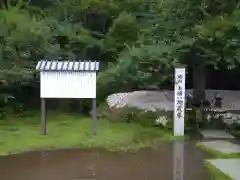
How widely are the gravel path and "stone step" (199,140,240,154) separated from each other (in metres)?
2.47

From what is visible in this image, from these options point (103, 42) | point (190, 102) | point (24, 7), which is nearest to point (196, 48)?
point (190, 102)

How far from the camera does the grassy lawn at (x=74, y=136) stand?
9211 mm

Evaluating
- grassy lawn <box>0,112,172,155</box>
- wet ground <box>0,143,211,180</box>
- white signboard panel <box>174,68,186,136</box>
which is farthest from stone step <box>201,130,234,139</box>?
wet ground <box>0,143,211,180</box>

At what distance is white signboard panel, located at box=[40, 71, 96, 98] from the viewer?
32.6 ft

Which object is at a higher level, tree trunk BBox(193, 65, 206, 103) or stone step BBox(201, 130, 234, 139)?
tree trunk BBox(193, 65, 206, 103)

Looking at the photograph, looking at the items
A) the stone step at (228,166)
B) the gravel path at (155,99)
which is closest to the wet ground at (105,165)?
the stone step at (228,166)

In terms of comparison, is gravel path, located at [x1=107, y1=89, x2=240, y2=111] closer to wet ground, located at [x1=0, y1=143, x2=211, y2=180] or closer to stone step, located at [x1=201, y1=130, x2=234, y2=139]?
stone step, located at [x1=201, y1=130, x2=234, y2=139]

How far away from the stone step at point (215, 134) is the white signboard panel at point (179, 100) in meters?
0.64

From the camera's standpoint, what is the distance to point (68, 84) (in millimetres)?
9961

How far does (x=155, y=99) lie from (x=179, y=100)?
2.68 metres

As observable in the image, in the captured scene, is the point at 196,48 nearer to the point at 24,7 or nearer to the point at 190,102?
the point at 190,102

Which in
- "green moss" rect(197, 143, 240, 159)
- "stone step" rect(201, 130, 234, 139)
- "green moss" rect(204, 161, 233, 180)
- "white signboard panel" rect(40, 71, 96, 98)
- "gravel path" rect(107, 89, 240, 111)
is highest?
"white signboard panel" rect(40, 71, 96, 98)

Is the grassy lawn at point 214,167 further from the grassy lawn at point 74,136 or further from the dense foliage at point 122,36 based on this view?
the dense foliage at point 122,36

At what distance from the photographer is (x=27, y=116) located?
→ 13234 millimetres
